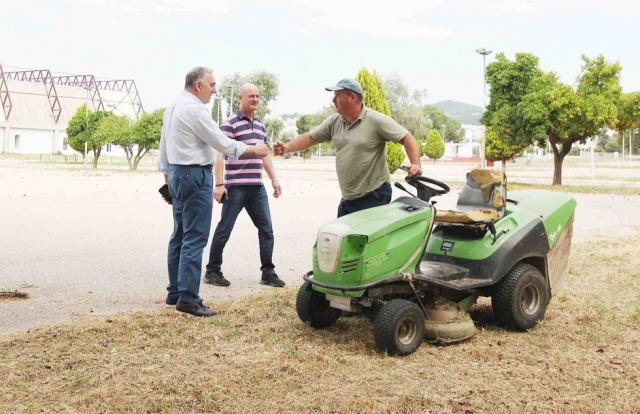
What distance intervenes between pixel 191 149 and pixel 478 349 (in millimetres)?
2662

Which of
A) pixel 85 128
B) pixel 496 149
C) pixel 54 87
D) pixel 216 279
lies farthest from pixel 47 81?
pixel 216 279

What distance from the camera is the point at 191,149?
5.38 m

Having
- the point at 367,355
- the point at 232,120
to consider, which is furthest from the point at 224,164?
the point at 367,355

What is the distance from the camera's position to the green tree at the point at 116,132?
4056 centimetres

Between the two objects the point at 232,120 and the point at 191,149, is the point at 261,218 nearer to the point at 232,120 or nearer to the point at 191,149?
the point at 232,120

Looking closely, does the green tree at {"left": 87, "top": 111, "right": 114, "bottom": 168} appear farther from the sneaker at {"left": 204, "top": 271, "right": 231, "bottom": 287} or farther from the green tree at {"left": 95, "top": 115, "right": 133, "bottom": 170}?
the sneaker at {"left": 204, "top": 271, "right": 231, "bottom": 287}

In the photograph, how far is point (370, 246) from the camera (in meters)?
4.32

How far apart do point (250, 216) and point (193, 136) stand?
61.3 inches

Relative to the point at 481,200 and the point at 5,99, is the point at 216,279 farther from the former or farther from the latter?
the point at 5,99

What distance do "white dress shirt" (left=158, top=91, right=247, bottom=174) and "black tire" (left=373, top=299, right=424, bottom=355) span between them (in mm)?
1883

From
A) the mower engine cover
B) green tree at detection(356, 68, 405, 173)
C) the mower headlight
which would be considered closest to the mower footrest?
the mower engine cover

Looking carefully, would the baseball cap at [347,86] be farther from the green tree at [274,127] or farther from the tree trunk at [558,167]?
the green tree at [274,127]

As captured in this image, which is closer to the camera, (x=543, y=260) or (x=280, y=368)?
(x=280, y=368)

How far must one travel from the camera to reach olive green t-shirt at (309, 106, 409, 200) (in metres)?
5.21
